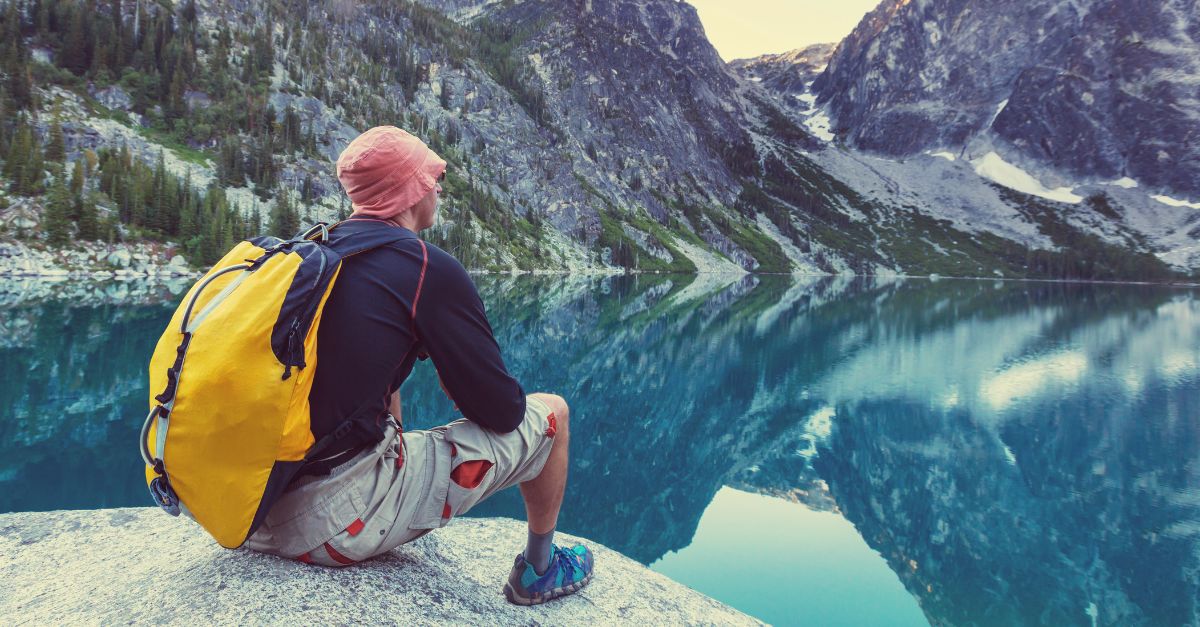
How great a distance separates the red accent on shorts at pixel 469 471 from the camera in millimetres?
3996

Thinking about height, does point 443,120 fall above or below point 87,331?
above

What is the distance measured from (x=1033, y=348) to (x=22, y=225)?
80.0 m

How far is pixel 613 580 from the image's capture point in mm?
5844

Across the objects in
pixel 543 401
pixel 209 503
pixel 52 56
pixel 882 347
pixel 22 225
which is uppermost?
pixel 52 56

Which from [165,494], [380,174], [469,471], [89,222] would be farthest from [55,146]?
[469,471]

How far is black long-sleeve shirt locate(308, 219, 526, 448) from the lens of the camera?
3.39m

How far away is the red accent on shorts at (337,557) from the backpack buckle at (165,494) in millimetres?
843

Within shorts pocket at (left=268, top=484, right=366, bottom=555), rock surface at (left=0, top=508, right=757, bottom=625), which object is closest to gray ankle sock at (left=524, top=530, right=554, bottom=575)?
rock surface at (left=0, top=508, right=757, bottom=625)

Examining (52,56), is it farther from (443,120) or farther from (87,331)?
(87,331)

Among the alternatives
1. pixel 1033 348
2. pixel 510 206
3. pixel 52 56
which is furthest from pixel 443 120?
pixel 1033 348

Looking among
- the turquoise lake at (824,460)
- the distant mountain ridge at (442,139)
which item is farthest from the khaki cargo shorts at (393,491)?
the distant mountain ridge at (442,139)

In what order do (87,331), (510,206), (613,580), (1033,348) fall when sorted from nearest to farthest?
1. (613,580)
2. (87,331)
3. (1033,348)
4. (510,206)

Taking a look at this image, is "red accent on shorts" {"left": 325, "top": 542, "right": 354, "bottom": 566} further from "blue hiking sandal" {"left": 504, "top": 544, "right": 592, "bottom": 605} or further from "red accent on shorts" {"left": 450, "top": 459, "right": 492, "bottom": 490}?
"blue hiking sandal" {"left": 504, "top": 544, "right": 592, "bottom": 605}

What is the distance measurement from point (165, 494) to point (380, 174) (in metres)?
2.20
